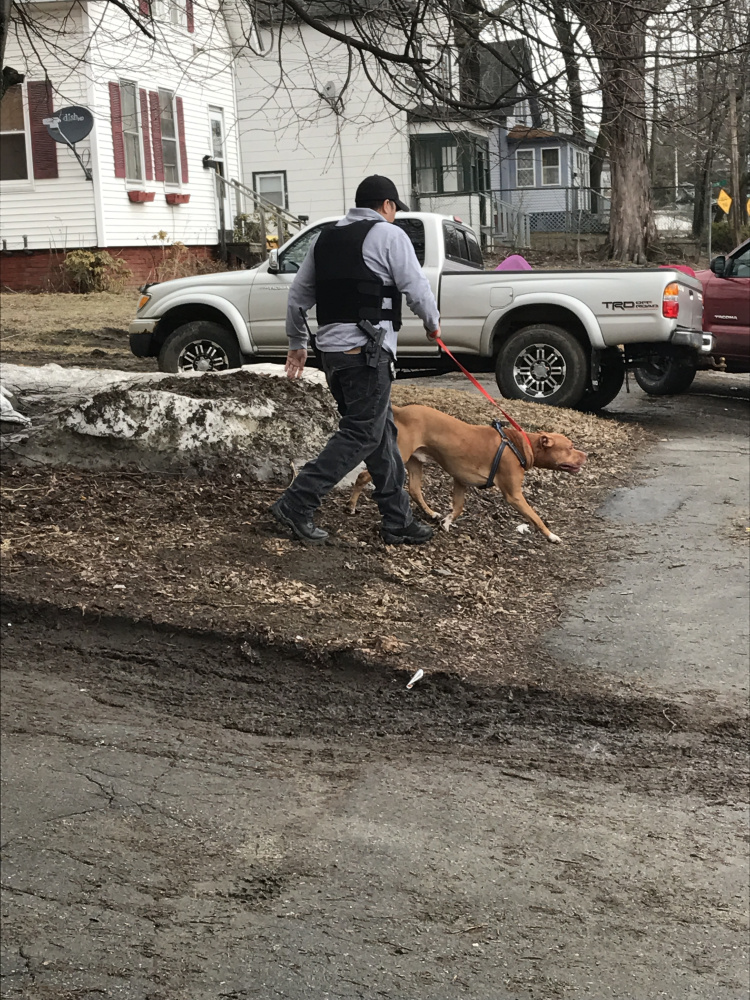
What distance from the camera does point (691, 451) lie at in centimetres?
1050

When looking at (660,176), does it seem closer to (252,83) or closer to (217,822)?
(252,83)

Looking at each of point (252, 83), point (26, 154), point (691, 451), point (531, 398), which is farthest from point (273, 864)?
point (252, 83)

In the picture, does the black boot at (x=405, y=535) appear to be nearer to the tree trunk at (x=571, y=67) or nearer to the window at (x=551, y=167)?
the tree trunk at (x=571, y=67)

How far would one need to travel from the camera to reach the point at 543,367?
11.6 metres

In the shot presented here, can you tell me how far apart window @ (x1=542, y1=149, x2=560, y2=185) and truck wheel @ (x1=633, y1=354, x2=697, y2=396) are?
3824 cm

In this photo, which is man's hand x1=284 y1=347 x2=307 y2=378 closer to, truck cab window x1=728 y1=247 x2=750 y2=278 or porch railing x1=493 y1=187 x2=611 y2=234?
truck cab window x1=728 y1=247 x2=750 y2=278

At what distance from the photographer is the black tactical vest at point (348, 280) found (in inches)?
243

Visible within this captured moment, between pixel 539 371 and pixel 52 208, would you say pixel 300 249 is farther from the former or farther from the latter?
pixel 52 208

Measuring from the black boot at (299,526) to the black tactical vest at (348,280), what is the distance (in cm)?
109

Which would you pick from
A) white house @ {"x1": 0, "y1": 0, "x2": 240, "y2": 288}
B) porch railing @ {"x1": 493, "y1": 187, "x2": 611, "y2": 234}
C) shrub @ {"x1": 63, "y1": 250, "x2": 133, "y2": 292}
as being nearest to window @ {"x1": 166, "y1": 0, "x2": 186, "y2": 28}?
white house @ {"x1": 0, "y1": 0, "x2": 240, "y2": 288}

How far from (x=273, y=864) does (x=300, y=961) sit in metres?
0.54

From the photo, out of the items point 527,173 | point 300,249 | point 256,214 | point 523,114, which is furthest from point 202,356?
point 527,173

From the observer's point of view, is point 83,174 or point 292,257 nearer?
point 292,257

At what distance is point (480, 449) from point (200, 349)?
6.24 m
